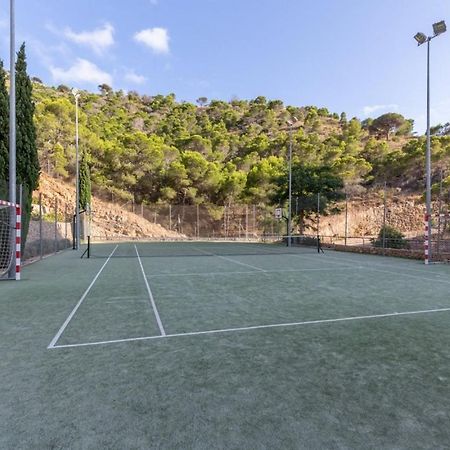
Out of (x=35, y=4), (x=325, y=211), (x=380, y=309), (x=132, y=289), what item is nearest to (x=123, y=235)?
(x=325, y=211)

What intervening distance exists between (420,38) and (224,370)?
47.4 feet

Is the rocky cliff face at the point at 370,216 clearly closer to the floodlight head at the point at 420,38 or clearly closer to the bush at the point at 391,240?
the bush at the point at 391,240

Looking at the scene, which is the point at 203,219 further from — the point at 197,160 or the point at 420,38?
the point at 420,38

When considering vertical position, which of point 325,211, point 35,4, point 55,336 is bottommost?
point 55,336

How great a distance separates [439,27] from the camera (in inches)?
501

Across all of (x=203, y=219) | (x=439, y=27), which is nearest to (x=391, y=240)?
(x=439, y=27)

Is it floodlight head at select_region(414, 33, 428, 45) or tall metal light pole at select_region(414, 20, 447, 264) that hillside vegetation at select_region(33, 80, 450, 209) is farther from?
floodlight head at select_region(414, 33, 428, 45)

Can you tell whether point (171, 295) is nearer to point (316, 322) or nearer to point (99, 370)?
point (316, 322)

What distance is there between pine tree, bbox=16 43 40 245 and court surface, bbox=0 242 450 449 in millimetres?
6375

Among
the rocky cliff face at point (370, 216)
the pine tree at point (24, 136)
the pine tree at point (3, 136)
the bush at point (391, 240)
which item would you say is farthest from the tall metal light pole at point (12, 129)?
the rocky cliff face at point (370, 216)

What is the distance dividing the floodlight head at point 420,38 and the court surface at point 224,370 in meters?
10.5

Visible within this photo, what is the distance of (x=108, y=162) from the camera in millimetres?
39438

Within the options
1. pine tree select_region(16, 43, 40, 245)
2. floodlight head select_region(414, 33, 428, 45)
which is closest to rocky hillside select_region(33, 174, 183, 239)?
pine tree select_region(16, 43, 40, 245)

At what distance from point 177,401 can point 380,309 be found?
4106mm
